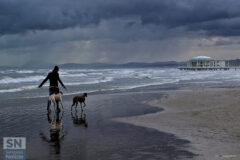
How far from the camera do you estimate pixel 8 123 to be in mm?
10336

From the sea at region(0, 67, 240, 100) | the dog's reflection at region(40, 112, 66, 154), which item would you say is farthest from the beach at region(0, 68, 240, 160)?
the sea at region(0, 67, 240, 100)

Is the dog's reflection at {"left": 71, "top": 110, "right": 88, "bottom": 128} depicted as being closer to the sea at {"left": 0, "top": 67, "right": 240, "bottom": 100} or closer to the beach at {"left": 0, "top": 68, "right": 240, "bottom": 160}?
the beach at {"left": 0, "top": 68, "right": 240, "bottom": 160}

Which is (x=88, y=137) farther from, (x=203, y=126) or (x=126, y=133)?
(x=203, y=126)

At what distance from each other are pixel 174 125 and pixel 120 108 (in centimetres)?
463

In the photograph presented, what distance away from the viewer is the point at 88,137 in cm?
819

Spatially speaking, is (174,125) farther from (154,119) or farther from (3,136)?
(3,136)

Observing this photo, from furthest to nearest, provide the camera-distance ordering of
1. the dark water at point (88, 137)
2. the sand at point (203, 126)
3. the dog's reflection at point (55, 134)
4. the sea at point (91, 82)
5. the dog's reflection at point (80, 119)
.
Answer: the sea at point (91, 82) < the dog's reflection at point (80, 119) < the dog's reflection at point (55, 134) < the sand at point (203, 126) < the dark water at point (88, 137)

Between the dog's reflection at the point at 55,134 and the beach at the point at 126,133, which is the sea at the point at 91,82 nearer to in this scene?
the beach at the point at 126,133

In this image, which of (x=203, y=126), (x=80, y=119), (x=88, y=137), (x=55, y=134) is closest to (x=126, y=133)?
(x=88, y=137)

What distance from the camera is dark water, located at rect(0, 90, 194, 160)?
6.56 m

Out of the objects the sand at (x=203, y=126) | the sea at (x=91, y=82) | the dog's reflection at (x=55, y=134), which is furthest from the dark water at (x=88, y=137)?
the sea at (x=91, y=82)

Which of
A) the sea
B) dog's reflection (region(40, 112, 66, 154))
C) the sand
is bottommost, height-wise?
dog's reflection (region(40, 112, 66, 154))

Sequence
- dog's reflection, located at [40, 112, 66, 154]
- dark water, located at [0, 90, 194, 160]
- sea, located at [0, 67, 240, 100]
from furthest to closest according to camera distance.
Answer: sea, located at [0, 67, 240, 100], dog's reflection, located at [40, 112, 66, 154], dark water, located at [0, 90, 194, 160]

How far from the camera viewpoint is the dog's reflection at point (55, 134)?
24.2 ft
